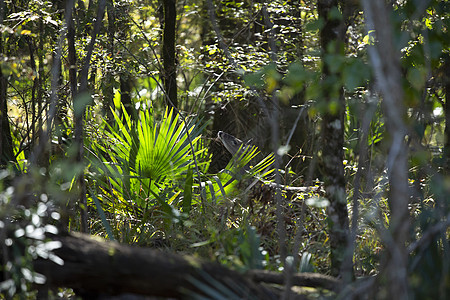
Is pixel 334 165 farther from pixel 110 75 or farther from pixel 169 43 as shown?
pixel 169 43

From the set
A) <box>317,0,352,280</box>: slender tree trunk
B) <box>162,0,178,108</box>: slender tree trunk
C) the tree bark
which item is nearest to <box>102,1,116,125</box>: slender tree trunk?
<box>162,0,178,108</box>: slender tree trunk

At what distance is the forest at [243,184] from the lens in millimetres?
2521

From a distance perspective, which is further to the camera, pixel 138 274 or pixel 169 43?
pixel 169 43

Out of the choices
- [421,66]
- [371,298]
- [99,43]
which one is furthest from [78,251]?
[99,43]

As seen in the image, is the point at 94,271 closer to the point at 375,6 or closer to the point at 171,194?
the point at 375,6

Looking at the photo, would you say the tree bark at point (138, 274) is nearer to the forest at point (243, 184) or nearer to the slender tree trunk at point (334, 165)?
the forest at point (243, 184)

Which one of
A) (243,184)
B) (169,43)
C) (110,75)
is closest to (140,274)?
(243,184)

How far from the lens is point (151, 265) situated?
2.51 meters

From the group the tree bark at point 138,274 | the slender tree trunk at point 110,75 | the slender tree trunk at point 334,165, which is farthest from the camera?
the slender tree trunk at point 110,75

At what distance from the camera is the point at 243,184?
5594 mm

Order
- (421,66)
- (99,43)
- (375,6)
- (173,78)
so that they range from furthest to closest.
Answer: (173,78) → (99,43) → (421,66) → (375,6)

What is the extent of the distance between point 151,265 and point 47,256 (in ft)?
1.64

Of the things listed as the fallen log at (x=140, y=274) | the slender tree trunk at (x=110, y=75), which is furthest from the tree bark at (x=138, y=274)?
the slender tree trunk at (x=110, y=75)

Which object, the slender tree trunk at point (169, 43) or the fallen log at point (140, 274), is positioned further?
the slender tree trunk at point (169, 43)
